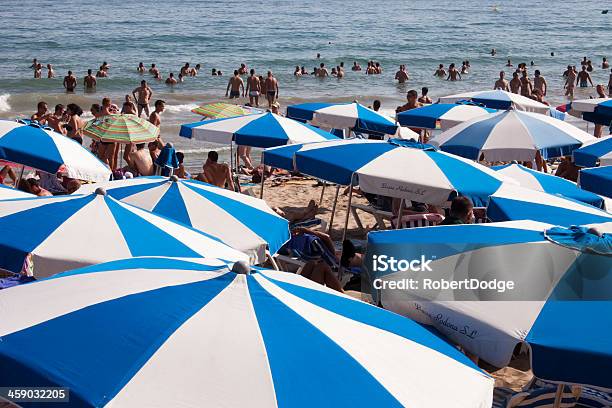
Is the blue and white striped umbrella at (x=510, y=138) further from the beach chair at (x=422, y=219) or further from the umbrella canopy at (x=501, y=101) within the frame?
the umbrella canopy at (x=501, y=101)

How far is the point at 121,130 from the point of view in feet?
35.8

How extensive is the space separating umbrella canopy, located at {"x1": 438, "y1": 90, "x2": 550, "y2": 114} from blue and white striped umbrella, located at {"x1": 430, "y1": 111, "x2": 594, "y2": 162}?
3855 mm

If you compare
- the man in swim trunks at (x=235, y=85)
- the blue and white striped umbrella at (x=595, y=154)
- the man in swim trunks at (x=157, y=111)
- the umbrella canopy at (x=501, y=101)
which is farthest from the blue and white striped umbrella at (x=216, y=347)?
the man in swim trunks at (x=235, y=85)

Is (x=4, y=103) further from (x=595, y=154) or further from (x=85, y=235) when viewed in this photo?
(x=85, y=235)

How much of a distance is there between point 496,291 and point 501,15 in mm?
70410

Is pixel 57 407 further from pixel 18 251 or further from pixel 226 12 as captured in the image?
pixel 226 12

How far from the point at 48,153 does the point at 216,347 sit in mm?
5028

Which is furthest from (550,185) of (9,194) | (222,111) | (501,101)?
(501,101)

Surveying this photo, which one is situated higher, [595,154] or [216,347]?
[216,347]

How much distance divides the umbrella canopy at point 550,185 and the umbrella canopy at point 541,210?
4.74 ft

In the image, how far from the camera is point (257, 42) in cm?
4481

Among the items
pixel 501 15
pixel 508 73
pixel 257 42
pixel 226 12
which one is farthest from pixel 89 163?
pixel 501 15

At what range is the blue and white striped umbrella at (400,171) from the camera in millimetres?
6785

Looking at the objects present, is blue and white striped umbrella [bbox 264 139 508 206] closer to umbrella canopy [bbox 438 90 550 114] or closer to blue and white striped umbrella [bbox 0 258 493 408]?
blue and white striped umbrella [bbox 0 258 493 408]
